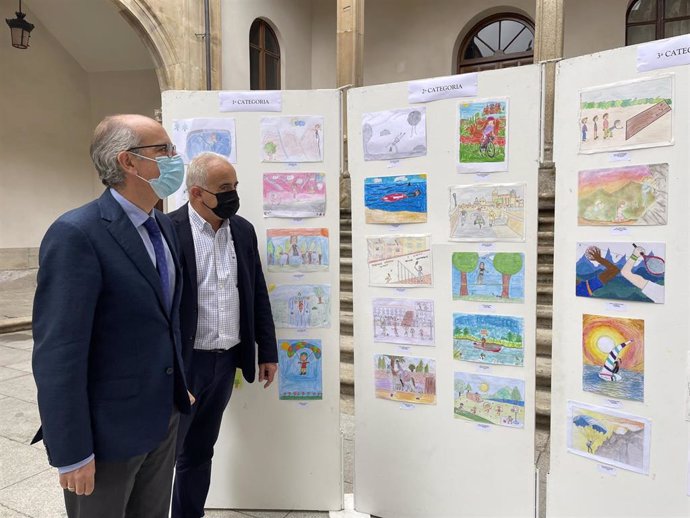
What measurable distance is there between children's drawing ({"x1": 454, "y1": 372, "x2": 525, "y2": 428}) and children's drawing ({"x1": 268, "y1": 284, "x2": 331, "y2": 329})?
73 centimetres

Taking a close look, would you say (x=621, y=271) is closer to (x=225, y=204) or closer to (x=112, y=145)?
(x=225, y=204)

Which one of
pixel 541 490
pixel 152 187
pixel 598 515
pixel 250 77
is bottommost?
pixel 541 490

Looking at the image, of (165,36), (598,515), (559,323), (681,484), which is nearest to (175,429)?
(559,323)

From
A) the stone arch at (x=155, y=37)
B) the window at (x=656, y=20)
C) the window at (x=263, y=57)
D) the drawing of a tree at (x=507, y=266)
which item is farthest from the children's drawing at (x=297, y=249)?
the window at (x=656, y=20)

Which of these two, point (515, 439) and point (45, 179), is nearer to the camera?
point (515, 439)

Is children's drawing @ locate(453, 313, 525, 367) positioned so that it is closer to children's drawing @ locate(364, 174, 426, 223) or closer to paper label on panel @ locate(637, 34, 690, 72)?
children's drawing @ locate(364, 174, 426, 223)

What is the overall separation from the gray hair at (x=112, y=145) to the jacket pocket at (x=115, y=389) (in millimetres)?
593

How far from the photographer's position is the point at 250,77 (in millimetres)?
8977

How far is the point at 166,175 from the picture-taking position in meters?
1.67

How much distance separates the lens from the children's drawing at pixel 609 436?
2.01m

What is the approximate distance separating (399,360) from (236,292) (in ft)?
2.77

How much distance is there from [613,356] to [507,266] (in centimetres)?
54

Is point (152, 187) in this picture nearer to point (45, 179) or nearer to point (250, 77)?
point (250, 77)

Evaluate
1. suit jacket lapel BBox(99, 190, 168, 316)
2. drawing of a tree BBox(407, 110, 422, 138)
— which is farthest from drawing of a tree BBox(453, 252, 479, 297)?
suit jacket lapel BBox(99, 190, 168, 316)
